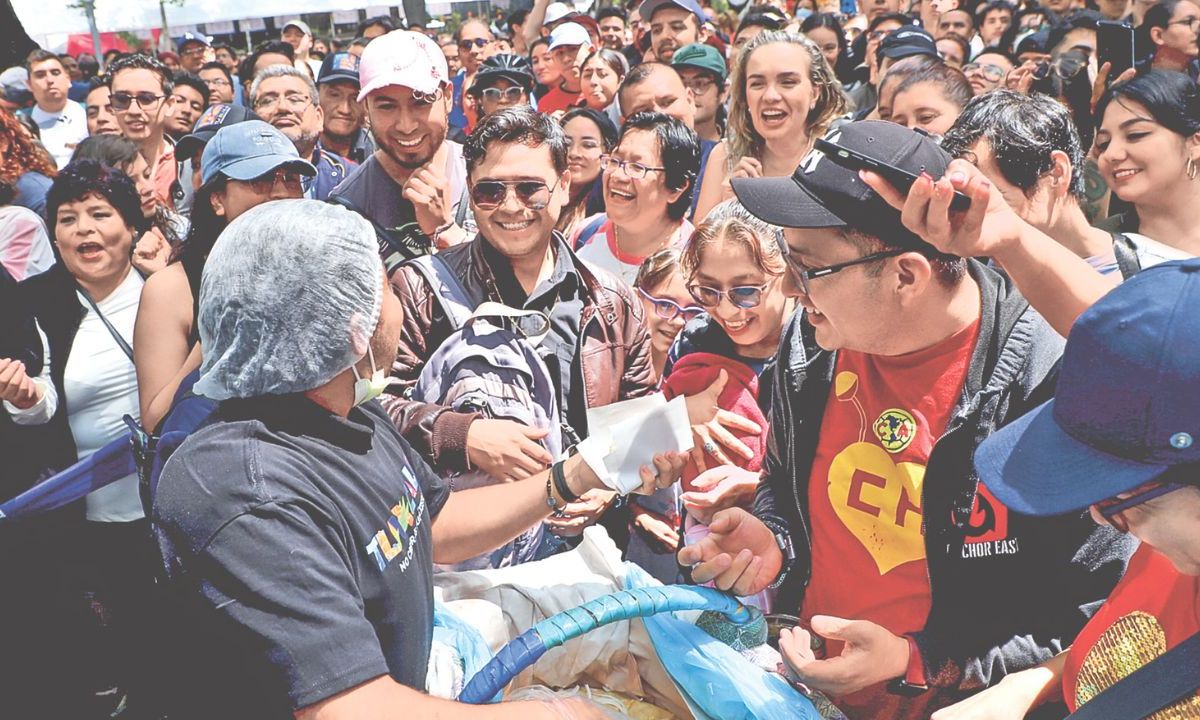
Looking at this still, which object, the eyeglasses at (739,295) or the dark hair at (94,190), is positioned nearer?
the eyeglasses at (739,295)

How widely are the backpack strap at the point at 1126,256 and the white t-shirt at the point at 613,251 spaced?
5.83 ft

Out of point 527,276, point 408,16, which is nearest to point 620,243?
point 527,276

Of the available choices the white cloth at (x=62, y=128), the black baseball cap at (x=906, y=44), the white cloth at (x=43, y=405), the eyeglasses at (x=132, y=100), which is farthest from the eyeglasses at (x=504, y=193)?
the white cloth at (x=62, y=128)

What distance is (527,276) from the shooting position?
317 cm

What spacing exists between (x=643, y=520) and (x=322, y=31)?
34.0 meters

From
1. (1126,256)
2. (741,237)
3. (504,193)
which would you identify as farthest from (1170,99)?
(504,193)

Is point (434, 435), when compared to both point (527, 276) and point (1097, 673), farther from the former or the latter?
point (1097, 673)

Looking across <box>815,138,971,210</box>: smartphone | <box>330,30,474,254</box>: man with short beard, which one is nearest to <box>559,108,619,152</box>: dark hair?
<box>330,30,474,254</box>: man with short beard

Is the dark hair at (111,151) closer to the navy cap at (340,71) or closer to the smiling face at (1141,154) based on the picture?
the navy cap at (340,71)

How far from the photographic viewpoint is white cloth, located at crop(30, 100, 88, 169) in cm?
874

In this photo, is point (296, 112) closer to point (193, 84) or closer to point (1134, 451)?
point (193, 84)

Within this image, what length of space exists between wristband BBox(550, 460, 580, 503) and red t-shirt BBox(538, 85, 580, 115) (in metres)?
5.72

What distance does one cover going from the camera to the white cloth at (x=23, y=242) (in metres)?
4.37

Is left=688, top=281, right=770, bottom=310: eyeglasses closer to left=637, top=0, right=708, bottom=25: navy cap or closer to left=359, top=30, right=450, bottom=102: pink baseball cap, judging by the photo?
left=359, top=30, right=450, bottom=102: pink baseball cap
